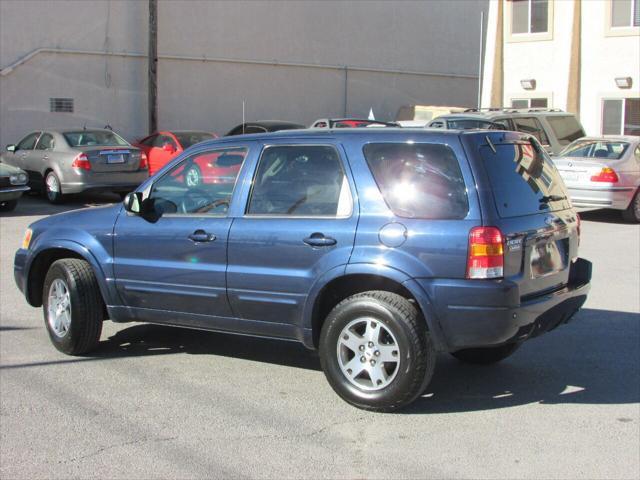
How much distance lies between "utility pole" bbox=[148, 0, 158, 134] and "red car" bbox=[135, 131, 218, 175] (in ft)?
Result: 13.3

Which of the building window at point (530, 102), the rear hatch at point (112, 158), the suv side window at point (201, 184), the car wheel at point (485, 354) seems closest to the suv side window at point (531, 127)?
the building window at point (530, 102)

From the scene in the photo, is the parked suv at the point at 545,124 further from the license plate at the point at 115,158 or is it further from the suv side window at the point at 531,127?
the license plate at the point at 115,158

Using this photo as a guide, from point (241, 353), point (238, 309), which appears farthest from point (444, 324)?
point (241, 353)

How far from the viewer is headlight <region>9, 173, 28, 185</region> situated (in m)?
15.9

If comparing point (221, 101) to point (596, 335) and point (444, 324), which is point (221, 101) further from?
point (444, 324)

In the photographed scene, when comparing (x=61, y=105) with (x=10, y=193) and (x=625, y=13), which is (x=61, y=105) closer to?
(x=10, y=193)

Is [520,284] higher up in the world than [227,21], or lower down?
lower down

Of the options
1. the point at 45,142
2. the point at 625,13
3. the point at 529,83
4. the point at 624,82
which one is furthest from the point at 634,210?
the point at 45,142

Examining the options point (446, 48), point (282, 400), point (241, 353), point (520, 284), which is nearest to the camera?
point (520, 284)

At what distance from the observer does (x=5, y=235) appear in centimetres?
1344

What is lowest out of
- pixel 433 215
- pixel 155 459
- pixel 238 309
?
pixel 155 459

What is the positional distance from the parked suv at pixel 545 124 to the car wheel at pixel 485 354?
1078cm

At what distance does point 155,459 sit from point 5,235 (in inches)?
383

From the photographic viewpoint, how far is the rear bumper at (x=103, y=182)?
16781 mm
